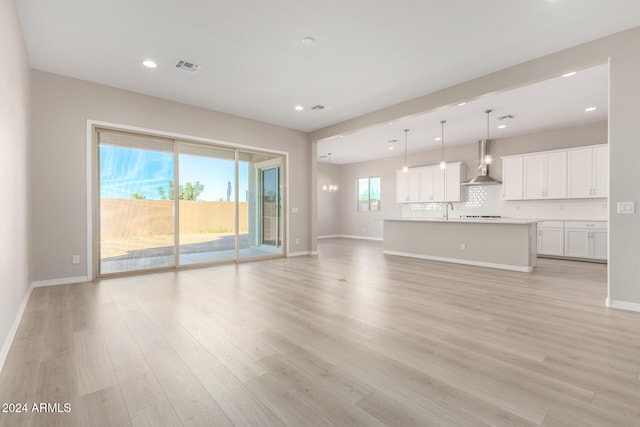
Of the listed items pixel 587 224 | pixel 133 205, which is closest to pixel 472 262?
pixel 587 224

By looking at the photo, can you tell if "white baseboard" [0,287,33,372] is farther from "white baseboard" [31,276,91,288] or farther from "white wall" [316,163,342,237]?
"white wall" [316,163,342,237]

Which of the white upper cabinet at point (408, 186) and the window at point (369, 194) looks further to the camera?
the window at point (369, 194)

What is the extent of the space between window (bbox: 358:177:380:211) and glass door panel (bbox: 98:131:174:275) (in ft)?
24.6

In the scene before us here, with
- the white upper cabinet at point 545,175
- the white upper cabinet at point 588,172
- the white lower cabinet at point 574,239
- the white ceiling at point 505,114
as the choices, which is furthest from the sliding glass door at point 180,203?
the white upper cabinet at point 588,172

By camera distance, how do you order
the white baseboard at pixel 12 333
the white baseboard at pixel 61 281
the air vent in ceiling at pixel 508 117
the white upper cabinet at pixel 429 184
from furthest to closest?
the white upper cabinet at pixel 429 184, the air vent in ceiling at pixel 508 117, the white baseboard at pixel 61 281, the white baseboard at pixel 12 333

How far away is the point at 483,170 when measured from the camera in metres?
7.61

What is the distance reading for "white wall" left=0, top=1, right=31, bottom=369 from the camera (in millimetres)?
2188

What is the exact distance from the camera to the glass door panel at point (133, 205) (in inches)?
179

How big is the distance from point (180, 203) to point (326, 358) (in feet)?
14.0

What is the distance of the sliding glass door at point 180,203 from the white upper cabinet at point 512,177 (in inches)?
225

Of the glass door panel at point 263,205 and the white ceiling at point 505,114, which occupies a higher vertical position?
the white ceiling at point 505,114

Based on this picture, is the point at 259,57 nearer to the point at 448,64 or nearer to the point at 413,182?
the point at 448,64

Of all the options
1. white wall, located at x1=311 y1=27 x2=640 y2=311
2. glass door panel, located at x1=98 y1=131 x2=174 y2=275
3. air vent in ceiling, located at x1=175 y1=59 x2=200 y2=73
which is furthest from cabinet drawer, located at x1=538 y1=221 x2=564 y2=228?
glass door panel, located at x1=98 y1=131 x2=174 y2=275

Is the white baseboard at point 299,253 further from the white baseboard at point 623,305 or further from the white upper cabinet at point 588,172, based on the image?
the white upper cabinet at point 588,172
